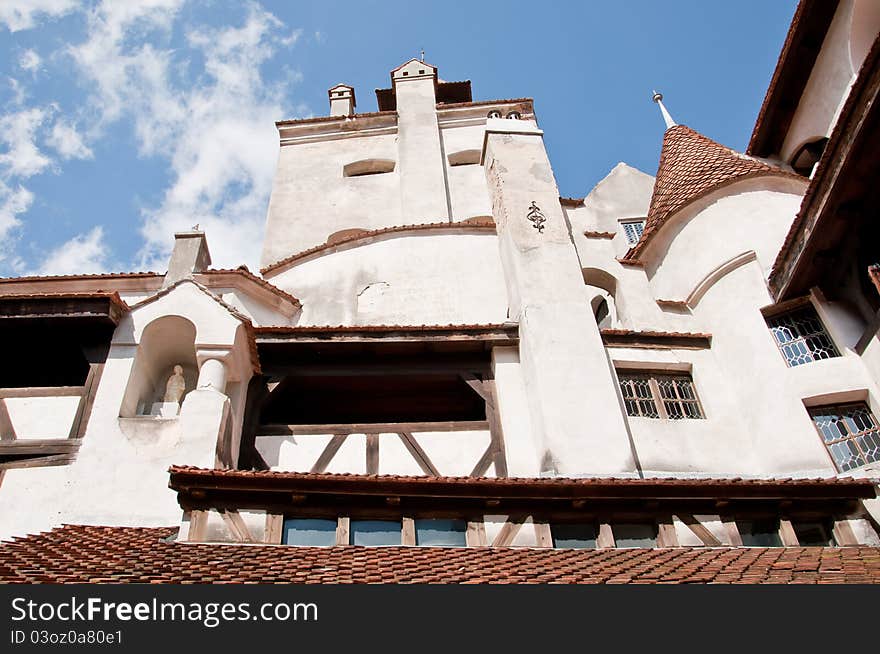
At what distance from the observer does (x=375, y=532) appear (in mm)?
7941

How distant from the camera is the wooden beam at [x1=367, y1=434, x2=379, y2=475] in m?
10.1

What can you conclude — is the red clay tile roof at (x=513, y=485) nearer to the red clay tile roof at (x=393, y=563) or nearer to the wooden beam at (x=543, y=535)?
the wooden beam at (x=543, y=535)

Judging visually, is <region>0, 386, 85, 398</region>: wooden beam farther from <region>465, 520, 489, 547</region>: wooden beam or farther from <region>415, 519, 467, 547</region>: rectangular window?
<region>465, 520, 489, 547</region>: wooden beam

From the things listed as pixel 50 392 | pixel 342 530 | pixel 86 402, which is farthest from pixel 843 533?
pixel 50 392

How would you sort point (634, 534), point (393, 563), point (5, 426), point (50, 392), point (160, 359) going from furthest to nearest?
point (160, 359), point (50, 392), point (5, 426), point (634, 534), point (393, 563)

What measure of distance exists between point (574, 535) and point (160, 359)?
263 inches

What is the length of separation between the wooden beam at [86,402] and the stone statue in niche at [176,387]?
0.97 metres

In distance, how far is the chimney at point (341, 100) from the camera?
27.7 metres

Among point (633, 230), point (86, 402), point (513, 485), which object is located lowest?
point (513, 485)

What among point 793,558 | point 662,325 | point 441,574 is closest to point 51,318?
point 441,574

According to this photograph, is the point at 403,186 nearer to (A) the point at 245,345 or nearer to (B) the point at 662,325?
(B) the point at 662,325

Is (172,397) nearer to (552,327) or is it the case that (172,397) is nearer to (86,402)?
(86,402)

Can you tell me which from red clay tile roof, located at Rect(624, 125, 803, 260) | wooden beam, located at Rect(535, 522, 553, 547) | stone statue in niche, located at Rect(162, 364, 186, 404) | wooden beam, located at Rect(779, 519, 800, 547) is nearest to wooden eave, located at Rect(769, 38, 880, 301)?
red clay tile roof, located at Rect(624, 125, 803, 260)

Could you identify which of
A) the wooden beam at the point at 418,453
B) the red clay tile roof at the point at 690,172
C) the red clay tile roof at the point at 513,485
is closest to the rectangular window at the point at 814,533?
→ the red clay tile roof at the point at 513,485
